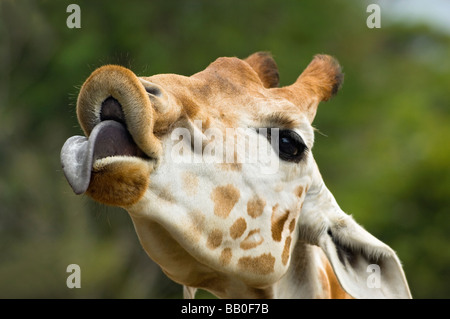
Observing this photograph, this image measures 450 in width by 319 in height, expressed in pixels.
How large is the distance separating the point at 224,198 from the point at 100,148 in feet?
2.28

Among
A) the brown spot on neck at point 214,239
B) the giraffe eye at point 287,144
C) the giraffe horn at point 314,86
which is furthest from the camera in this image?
the giraffe horn at point 314,86

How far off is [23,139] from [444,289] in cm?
1331

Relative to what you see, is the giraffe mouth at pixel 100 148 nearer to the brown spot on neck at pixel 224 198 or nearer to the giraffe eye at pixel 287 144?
the brown spot on neck at pixel 224 198

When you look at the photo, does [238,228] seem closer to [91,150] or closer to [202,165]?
[202,165]

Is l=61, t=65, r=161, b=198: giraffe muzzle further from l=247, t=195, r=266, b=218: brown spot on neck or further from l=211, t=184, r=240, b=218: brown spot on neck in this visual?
l=247, t=195, r=266, b=218: brown spot on neck

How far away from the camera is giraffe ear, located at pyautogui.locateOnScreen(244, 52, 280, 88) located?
4473 millimetres

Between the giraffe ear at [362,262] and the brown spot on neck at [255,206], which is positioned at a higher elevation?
the brown spot on neck at [255,206]

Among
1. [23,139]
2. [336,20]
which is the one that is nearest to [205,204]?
[23,139]

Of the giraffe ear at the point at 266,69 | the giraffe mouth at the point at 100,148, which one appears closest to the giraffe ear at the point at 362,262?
the giraffe ear at the point at 266,69

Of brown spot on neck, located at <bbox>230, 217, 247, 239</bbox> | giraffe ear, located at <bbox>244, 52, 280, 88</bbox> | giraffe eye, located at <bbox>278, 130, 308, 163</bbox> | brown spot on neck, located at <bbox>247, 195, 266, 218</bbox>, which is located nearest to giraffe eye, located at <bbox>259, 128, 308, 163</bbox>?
giraffe eye, located at <bbox>278, 130, 308, 163</bbox>

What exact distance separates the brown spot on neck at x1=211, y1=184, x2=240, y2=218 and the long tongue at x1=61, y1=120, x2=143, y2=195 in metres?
0.46

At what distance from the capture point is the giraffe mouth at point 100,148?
2928mm

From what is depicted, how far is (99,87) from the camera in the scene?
3.03 m

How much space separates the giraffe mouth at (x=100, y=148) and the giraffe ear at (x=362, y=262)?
4.46 ft
